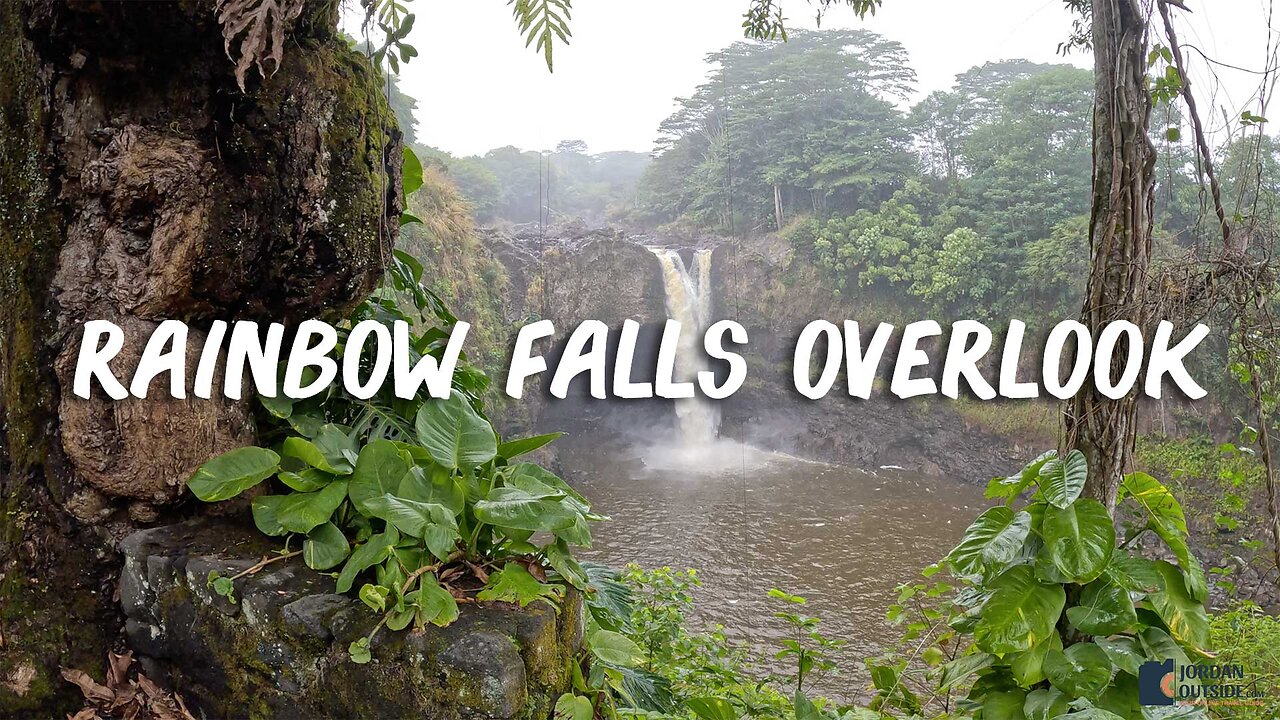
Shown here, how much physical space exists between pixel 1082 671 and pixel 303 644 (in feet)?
4.69

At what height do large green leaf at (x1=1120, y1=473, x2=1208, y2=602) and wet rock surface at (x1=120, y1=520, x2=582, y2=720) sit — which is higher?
large green leaf at (x1=1120, y1=473, x2=1208, y2=602)

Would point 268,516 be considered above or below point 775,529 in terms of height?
above

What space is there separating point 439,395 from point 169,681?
76 centimetres

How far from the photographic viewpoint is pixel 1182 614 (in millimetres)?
1462

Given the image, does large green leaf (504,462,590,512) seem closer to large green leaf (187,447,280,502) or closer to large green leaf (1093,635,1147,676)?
large green leaf (187,447,280,502)

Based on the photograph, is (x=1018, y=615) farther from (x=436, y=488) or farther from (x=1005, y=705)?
(x=436, y=488)

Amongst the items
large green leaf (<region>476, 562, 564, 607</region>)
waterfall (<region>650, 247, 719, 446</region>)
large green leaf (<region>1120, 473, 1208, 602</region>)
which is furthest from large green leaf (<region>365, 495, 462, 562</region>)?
waterfall (<region>650, 247, 719, 446</region>)

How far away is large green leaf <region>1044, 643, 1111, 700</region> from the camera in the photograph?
4.79ft

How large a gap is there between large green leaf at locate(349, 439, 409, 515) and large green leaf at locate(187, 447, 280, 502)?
175 millimetres

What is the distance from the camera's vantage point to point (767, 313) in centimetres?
1433

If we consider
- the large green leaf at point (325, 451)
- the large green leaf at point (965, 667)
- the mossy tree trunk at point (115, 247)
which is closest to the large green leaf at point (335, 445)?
Result: the large green leaf at point (325, 451)

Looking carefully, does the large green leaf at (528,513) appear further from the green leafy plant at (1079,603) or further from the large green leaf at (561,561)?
the green leafy plant at (1079,603)

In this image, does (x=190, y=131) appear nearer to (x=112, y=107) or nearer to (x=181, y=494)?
(x=112, y=107)

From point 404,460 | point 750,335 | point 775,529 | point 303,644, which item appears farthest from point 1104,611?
point 750,335
